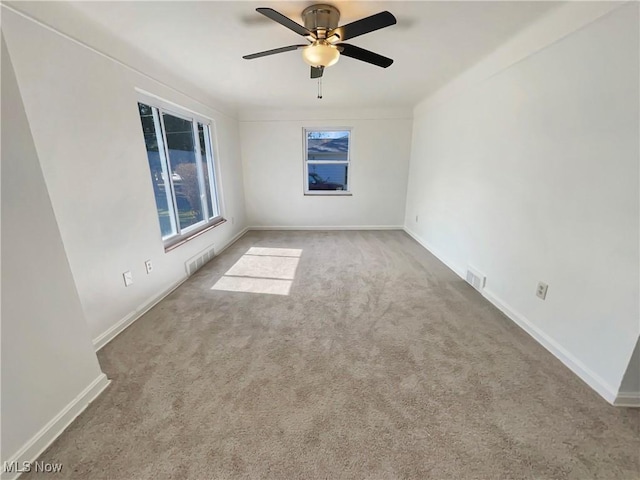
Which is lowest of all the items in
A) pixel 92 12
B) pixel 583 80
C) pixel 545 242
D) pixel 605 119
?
pixel 545 242

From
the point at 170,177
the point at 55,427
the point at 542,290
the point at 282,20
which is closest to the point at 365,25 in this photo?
the point at 282,20

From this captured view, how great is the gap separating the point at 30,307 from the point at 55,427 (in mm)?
612

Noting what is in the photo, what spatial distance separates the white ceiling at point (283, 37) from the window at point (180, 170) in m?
0.52

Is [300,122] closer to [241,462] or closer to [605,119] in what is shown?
[605,119]

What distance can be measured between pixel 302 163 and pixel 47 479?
4617 millimetres

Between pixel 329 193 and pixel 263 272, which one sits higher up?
pixel 329 193

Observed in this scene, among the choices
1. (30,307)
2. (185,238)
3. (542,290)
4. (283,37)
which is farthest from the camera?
(185,238)

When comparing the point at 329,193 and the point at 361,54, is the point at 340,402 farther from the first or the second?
the point at 329,193

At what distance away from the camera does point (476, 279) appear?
9.05 feet

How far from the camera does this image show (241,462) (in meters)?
1.19

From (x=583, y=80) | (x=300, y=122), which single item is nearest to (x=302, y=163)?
(x=300, y=122)

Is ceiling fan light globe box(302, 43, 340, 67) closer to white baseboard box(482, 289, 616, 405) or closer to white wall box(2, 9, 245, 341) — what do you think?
white wall box(2, 9, 245, 341)

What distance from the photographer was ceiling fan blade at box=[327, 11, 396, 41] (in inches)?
58.7

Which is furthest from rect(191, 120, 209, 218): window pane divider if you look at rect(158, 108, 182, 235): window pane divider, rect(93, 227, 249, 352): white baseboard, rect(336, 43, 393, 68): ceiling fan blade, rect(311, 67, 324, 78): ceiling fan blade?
rect(336, 43, 393, 68): ceiling fan blade
